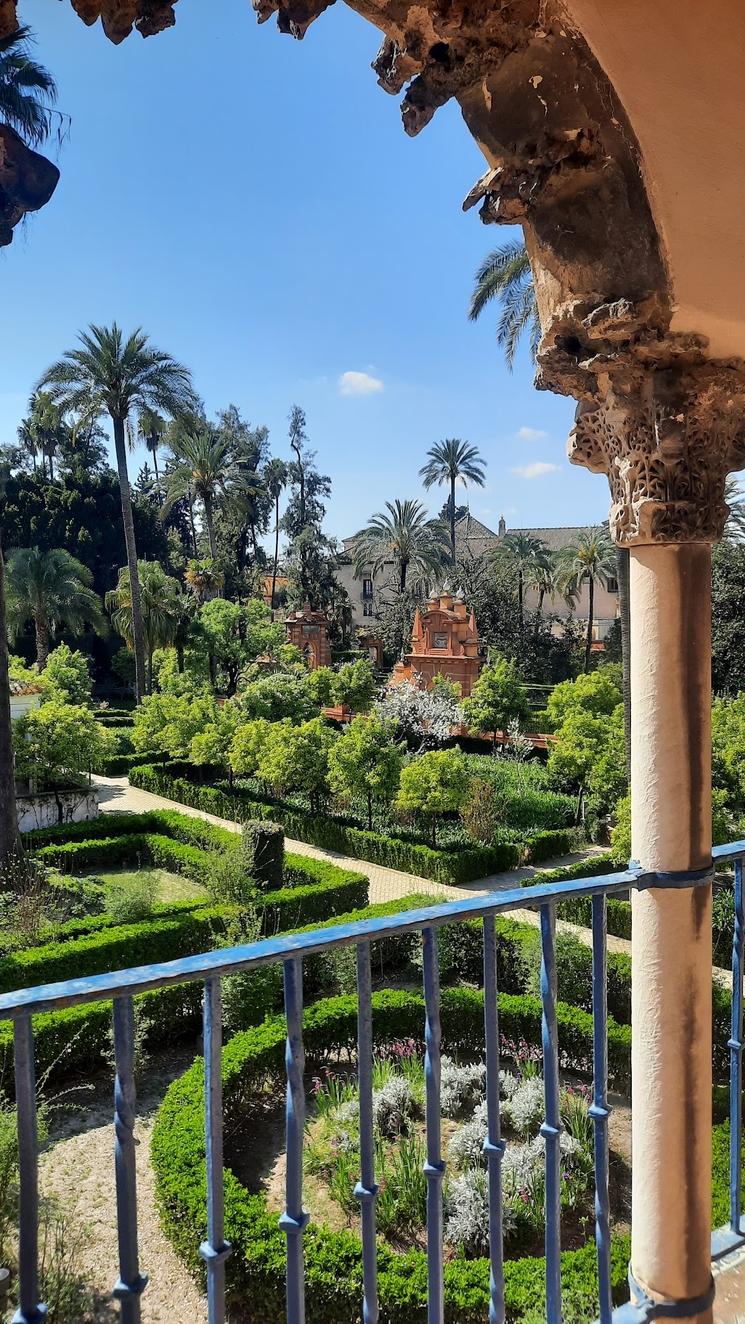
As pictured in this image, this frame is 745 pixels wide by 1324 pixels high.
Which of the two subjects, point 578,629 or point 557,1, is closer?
point 557,1

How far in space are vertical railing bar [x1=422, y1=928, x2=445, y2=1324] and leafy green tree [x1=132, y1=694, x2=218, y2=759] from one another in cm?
1613

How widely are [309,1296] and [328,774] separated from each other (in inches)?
408

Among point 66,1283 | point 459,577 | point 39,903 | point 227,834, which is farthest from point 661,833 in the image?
point 459,577

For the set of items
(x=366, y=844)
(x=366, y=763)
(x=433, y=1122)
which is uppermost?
(x=433, y=1122)

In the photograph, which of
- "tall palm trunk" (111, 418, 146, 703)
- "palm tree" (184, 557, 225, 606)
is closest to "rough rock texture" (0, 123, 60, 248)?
"tall palm trunk" (111, 418, 146, 703)

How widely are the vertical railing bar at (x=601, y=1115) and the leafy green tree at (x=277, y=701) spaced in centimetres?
1631

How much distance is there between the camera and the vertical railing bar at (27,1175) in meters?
1.13

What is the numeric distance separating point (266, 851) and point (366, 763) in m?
2.63

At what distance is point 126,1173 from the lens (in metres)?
1.24

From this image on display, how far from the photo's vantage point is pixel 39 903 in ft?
33.3

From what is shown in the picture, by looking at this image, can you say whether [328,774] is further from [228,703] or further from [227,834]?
[228,703]

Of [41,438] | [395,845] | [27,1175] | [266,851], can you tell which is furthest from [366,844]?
[41,438]

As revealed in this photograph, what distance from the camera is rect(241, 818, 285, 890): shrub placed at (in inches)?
482

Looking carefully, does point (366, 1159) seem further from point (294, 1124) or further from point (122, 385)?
point (122, 385)
